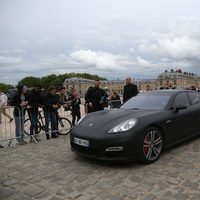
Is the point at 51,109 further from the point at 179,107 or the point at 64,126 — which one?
the point at 179,107

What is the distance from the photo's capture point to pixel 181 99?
7.35m

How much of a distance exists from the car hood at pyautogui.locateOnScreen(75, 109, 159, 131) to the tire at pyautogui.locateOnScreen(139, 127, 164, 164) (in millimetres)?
418

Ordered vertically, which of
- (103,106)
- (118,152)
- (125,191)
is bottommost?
(125,191)

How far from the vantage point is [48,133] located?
9.19 m

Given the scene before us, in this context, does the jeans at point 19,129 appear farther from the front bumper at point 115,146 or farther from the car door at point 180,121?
the car door at point 180,121

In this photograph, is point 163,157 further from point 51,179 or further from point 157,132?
point 51,179

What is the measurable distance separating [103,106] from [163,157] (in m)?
4.24

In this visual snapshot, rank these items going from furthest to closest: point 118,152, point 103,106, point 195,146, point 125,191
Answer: point 103,106 < point 195,146 < point 118,152 < point 125,191

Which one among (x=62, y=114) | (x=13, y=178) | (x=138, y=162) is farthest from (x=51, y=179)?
(x=62, y=114)

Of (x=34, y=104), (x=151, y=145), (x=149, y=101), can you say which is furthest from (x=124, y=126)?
(x=34, y=104)

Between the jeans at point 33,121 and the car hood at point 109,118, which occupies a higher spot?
the car hood at point 109,118

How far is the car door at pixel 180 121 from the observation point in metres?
6.57

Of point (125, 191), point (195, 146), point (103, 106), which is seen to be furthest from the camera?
point (103, 106)

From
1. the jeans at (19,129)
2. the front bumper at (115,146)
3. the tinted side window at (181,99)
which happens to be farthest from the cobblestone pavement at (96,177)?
the jeans at (19,129)
